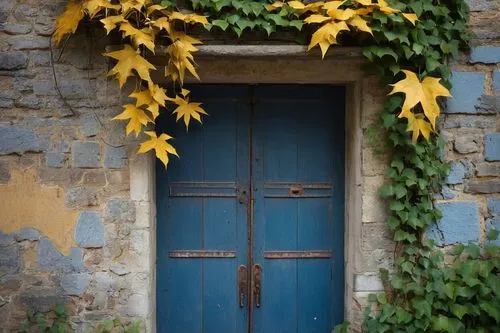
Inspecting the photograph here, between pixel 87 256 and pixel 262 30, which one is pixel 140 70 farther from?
pixel 87 256

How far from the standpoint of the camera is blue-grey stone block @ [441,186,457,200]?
3211mm

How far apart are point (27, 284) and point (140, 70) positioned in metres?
1.41

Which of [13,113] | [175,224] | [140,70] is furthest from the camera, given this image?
[175,224]

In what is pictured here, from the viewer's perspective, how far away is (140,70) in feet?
9.59

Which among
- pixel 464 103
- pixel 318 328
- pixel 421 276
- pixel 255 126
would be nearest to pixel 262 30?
pixel 255 126

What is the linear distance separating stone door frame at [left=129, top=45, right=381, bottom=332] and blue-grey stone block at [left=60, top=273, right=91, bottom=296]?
0.36m

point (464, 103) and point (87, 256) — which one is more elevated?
point (464, 103)

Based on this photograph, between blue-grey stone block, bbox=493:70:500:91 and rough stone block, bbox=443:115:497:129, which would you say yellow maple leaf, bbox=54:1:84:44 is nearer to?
rough stone block, bbox=443:115:497:129

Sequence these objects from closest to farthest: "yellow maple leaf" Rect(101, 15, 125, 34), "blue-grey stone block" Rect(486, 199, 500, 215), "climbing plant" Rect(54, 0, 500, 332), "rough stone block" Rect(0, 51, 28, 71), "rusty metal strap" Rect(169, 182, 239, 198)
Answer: "yellow maple leaf" Rect(101, 15, 125, 34)
"climbing plant" Rect(54, 0, 500, 332)
"rough stone block" Rect(0, 51, 28, 71)
"blue-grey stone block" Rect(486, 199, 500, 215)
"rusty metal strap" Rect(169, 182, 239, 198)

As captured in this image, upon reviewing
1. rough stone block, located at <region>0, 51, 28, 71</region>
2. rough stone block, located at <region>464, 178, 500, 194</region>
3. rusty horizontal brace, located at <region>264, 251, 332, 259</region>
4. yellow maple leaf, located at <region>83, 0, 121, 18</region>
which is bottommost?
rusty horizontal brace, located at <region>264, 251, 332, 259</region>

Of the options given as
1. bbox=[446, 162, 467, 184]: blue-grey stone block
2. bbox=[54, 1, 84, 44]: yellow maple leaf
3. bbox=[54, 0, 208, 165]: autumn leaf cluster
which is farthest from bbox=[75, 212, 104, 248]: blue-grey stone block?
bbox=[446, 162, 467, 184]: blue-grey stone block

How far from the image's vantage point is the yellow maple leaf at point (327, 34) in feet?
9.37

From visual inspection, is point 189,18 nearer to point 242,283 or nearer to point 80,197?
point 80,197

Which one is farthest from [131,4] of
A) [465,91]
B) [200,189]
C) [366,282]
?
[366,282]
